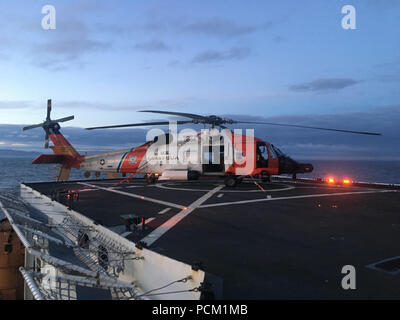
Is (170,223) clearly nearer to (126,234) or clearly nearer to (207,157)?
(126,234)

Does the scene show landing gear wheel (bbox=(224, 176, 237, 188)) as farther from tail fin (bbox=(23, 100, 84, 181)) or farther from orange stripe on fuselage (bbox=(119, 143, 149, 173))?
tail fin (bbox=(23, 100, 84, 181))

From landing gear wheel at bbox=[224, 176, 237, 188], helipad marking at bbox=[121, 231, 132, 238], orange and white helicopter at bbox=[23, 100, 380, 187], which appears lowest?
helipad marking at bbox=[121, 231, 132, 238]

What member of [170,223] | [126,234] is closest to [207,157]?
[170,223]

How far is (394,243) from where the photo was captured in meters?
8.31

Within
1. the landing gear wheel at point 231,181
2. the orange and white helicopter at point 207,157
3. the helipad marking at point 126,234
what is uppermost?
the orange and white helicopter at point 207,157

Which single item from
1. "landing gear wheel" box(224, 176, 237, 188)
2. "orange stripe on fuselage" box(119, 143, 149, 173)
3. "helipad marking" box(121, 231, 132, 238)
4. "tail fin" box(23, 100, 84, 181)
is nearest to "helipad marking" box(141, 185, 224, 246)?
"helipad marking" box(121, 231, 132, 238)

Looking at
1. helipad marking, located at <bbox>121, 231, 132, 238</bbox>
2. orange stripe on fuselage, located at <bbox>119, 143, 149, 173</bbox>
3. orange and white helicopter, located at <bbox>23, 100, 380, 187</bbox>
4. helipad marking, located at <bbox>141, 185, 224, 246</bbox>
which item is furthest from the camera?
orange stripe on fuselage, located at <bbox>119, 143, 149, 173</bbox>

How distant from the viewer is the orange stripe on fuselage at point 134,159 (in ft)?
76.3

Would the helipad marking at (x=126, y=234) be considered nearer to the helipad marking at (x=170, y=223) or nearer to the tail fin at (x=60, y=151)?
the helipad marking at (x=170, y=223)

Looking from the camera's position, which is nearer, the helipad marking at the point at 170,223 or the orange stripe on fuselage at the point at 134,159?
the helipad marking at the point at 170,223

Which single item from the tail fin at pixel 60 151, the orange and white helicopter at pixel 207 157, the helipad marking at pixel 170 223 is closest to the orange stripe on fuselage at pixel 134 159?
the orange and white helicopter at pixel 207 157

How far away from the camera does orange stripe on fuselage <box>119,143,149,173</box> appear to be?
915 inches
